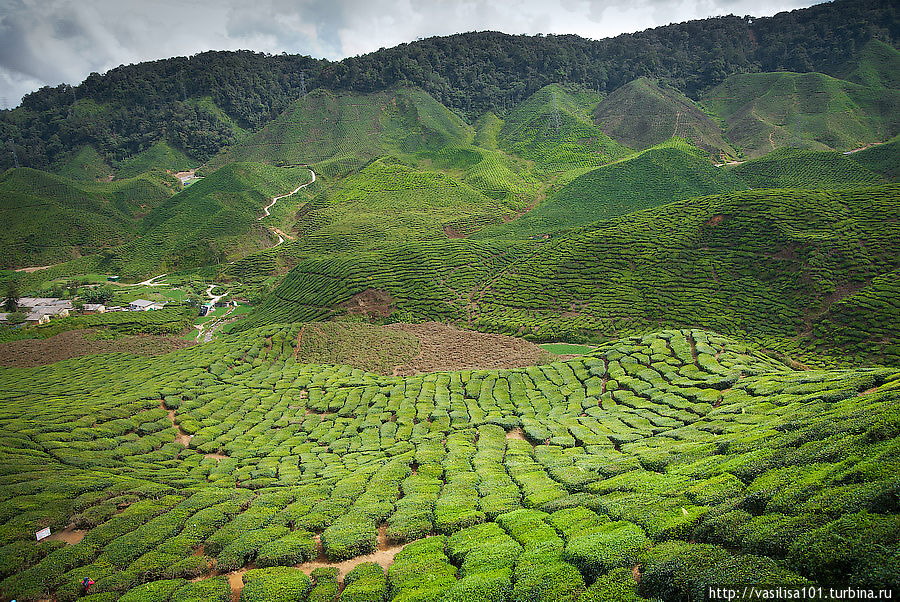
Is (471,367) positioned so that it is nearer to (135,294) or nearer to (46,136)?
(135,294)

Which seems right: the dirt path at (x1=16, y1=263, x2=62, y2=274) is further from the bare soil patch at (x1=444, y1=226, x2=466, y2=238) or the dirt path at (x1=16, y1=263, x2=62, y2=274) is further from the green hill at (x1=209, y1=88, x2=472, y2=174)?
the bare soil patch at (x1=444, y1=226, x2=466, y2=238)

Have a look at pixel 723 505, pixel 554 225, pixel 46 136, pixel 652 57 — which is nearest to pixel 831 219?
pixel 554 225

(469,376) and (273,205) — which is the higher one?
(273,205)

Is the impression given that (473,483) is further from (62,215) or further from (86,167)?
(86,167)

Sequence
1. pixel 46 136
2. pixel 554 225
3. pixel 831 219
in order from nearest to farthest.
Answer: pixel 831 219 < pixel 554 225 < pixel 46 136

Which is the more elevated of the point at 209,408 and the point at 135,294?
the point at 135,294

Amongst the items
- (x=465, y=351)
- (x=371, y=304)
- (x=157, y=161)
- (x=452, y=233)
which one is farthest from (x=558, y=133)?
(x=157, y=161)

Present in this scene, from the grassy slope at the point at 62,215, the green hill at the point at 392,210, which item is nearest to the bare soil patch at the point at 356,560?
the green hill at the point at 392,210
